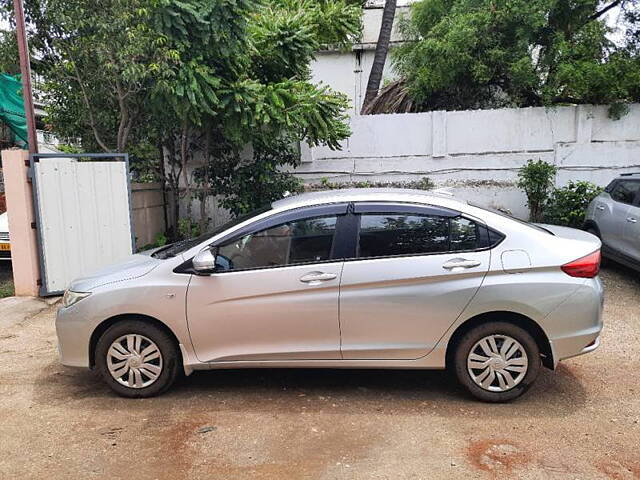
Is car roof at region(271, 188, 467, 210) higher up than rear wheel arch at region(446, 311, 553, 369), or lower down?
higher up

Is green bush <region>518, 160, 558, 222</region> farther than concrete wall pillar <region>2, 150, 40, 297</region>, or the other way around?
green bush <region>518, 160, 558, 222</region>

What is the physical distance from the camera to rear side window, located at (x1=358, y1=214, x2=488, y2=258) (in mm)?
→ 4074

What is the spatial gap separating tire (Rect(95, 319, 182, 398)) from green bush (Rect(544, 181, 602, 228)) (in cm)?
722

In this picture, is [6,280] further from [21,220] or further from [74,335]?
[74,335]

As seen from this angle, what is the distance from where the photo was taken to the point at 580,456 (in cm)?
337

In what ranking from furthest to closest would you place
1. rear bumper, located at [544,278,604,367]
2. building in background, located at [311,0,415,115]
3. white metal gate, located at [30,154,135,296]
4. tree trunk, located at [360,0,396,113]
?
building in background, located at [311,0,415,115]
tree trunk, located at [360,0,396,113]
white metal gate, located at [30,154,135,296]
rear bumper, located at [544,278,604,367]

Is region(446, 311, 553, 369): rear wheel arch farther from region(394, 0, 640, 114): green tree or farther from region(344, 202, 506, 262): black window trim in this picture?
region(394, 0, 640, 114): green tree

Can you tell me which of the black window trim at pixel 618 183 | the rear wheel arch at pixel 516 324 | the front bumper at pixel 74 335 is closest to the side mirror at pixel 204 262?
the front bumper at pixel 74 335

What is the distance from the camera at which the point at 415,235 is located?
4117 mm

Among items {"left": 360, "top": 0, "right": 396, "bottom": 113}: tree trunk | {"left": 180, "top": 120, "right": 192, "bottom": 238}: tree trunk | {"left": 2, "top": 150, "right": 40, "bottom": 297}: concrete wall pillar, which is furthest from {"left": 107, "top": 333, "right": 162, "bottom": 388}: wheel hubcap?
{"left": 360, "top": 0, "right": 396, "bottom": 113}: tree trunk

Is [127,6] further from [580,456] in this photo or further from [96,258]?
[580,456]

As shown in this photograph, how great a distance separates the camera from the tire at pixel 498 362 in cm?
398

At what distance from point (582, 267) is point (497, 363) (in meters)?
0.94

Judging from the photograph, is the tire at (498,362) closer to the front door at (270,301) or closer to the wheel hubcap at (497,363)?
the wheel hubcap at (497,363)
